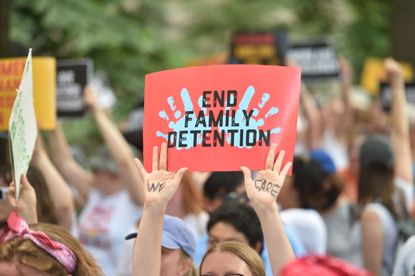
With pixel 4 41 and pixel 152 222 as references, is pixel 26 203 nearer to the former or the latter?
pixel 152 222

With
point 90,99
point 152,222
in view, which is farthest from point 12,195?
point 90,99

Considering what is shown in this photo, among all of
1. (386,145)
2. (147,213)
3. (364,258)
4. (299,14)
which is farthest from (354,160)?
(299,14)

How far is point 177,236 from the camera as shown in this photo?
Result: 505 cm

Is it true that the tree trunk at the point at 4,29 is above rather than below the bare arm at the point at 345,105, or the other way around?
above

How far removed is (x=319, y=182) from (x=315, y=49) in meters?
3.46

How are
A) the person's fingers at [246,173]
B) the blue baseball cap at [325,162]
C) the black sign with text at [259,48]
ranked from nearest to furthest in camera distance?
the person's fingers at [246,173] → the blue baseball cap at [325,162] → the black sign with text at [259,48]

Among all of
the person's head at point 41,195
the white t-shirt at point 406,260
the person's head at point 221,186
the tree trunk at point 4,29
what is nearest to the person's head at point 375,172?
the person's head at point 221,186

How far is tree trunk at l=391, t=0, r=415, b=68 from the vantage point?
12234mm

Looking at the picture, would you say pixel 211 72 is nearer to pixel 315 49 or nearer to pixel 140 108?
pixel 140 108

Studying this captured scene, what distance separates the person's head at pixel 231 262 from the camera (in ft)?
14.9

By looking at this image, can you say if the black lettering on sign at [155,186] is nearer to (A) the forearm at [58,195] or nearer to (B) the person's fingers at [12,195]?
(B) the person's fingers at [12,195]

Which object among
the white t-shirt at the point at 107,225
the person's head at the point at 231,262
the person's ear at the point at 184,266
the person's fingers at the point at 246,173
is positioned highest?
the person's fingers at the point at 246,173

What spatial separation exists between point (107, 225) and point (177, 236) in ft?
8.08

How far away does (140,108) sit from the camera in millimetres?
9281
